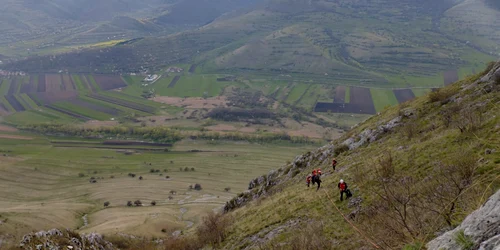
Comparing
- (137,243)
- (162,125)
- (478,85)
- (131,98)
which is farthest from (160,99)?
(478,85)

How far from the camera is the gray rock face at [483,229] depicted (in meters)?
6.43

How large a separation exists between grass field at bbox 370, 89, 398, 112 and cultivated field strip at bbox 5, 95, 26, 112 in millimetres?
161330

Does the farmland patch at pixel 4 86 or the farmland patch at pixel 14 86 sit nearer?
the farmland patch at pixel 4 86

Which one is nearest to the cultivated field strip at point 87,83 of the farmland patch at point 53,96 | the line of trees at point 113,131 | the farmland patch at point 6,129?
the farmland patch at point 53,96

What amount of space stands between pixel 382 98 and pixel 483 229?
15639cm

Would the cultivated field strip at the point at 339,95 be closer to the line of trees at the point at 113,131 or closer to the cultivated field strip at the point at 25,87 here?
the line of trees at the point at 113,131

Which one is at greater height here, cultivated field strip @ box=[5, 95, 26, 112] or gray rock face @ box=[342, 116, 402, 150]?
gray rock face @ box=[342, 116, 402, 150]

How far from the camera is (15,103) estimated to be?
15362 cm

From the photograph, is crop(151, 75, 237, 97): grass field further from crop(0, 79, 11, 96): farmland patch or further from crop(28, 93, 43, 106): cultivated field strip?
crop(0, 79, 11, 96): farmland patch

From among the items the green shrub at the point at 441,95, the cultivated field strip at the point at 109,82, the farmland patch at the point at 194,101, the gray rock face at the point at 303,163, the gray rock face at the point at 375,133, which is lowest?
the farmland patch at the point at 194,101

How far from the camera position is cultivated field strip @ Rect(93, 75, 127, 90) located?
18150 cm

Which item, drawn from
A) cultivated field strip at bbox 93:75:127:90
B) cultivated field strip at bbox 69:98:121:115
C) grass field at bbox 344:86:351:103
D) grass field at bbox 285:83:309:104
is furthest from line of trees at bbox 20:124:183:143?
grass field at bbox 344:86:351:103

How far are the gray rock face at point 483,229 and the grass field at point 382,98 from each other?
141043 mm

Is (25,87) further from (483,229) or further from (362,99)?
(483,229)
